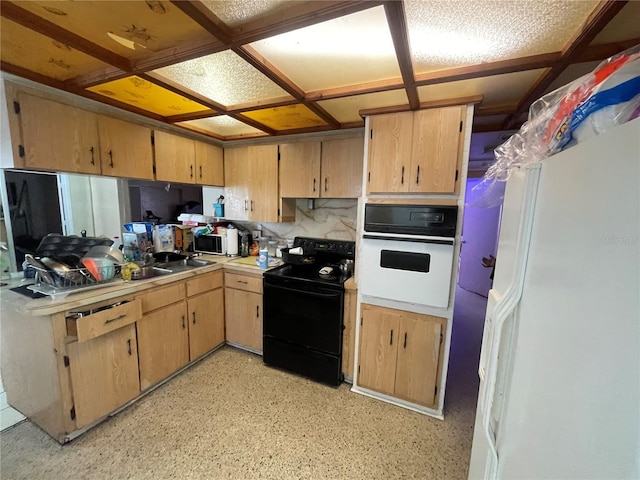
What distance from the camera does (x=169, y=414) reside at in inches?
72.8

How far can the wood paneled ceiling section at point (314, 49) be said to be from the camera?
0.98 metres

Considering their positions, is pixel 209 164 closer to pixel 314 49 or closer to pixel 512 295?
pixel 314 49

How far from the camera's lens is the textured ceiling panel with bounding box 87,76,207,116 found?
1616 millimetres

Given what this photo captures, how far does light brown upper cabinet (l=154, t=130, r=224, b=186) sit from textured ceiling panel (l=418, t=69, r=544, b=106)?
2133 millimetres

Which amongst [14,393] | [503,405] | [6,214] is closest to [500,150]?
[503,405]

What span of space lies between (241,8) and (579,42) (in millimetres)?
1391

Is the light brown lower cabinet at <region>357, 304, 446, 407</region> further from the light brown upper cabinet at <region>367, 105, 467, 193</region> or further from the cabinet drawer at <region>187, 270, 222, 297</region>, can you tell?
the cabinet drawer at <region>187, 270, 222, 297</region>

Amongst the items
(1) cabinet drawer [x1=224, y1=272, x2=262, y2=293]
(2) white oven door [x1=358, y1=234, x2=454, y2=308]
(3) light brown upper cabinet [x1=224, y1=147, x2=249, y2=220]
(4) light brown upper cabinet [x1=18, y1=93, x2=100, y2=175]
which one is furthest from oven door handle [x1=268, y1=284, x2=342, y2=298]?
(4) light brown upper cabinet [x1=18, y1=93, x2=100, y2=175]

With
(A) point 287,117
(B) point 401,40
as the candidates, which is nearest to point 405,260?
(B) point 401,40

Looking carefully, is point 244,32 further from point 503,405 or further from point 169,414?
point 169,414

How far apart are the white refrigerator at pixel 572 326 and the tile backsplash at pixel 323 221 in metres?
1.86

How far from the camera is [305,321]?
2.21 m

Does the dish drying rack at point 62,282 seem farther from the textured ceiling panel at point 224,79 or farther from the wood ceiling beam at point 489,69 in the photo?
the wood ceiling beam at point 489,69

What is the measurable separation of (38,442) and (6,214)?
1536mm
